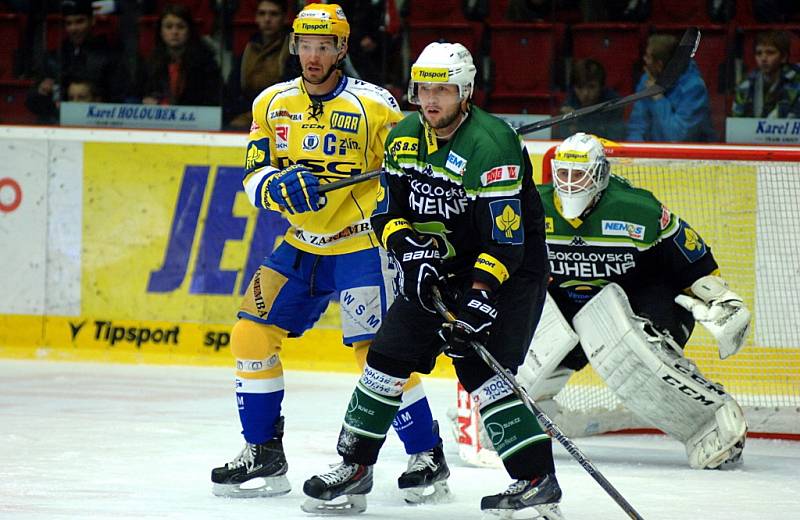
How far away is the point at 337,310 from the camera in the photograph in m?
6.54

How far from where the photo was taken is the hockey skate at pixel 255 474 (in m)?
4.03

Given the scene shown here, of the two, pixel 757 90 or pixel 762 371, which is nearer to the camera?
pixel 762 371

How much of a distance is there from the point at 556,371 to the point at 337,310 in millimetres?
1850

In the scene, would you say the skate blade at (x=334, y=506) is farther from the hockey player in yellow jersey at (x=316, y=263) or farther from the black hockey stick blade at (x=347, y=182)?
the black hockey stick blade at (x=347, y=182)

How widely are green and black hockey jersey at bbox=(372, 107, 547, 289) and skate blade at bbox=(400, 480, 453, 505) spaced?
0.69 meters

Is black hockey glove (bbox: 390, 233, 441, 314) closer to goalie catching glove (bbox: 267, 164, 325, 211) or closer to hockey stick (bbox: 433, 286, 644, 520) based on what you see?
hockey stick (bbox: 433, 286, 644, 520)

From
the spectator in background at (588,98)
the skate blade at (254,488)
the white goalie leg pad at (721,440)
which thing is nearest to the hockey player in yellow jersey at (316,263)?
the skate blade at (254,488)

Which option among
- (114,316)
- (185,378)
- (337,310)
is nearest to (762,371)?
(337,310)

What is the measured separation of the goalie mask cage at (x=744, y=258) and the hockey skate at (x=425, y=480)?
45.1 inches

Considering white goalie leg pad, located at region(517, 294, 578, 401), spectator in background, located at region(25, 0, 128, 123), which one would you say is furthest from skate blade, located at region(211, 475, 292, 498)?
spectator in background, located at region(25, 0, 128, 123)

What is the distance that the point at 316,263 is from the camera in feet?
13.5

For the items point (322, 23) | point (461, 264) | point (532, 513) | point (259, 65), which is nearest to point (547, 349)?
point (461, 264)

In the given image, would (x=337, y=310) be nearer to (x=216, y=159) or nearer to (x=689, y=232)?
(x=216, y=159)

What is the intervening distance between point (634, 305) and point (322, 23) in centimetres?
156
